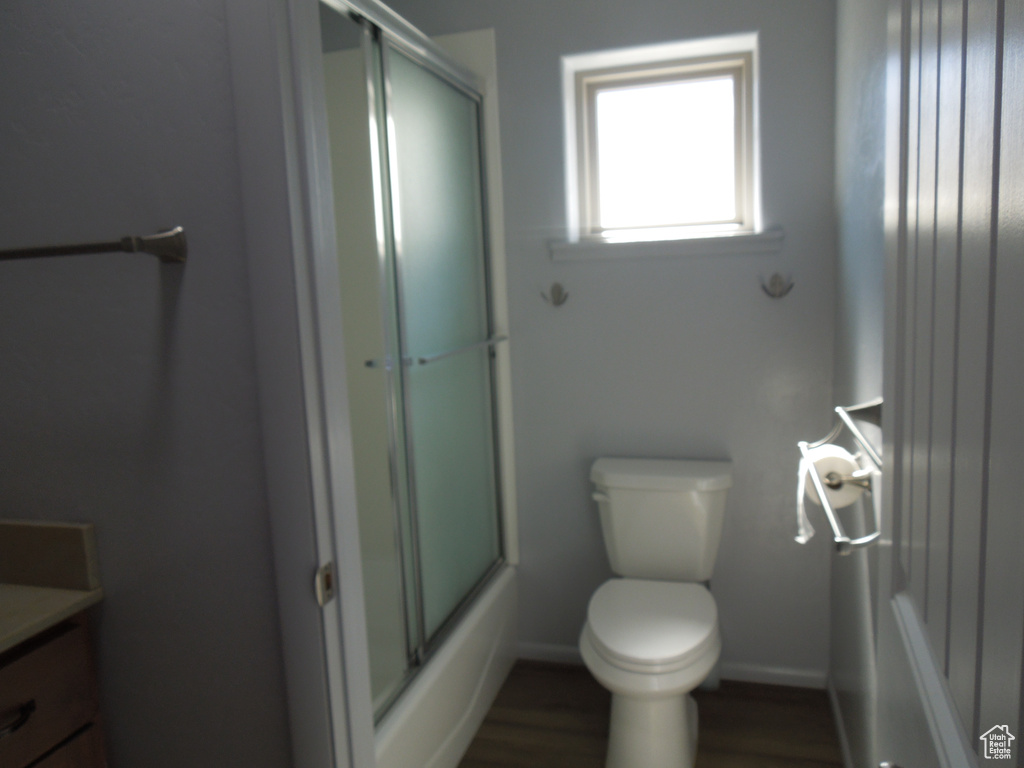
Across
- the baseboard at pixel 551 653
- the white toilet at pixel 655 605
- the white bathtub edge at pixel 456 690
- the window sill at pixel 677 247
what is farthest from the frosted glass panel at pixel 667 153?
the baseboard at pixel 551 653

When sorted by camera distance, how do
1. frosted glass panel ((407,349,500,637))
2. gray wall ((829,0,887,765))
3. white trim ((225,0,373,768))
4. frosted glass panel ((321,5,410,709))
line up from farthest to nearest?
frosted glass panel ((407,349,500,637))
frosted glass panel ((321,5,410,709))
gray wall ((829,0,887,765))
white trim ((225,0,373,768))

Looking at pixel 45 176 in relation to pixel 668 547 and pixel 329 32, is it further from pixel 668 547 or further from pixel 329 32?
pixel 668 547

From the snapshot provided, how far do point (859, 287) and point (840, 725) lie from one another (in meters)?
1.24

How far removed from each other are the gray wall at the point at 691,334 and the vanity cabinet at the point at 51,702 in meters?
1.64

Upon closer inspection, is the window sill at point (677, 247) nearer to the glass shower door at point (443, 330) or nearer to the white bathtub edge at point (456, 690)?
the glass shower door at point (443, 330)

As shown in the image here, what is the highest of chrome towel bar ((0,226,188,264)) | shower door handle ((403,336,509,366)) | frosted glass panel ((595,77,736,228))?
frosted glass panel ((595,77,736,228))

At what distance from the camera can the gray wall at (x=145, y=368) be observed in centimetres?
102

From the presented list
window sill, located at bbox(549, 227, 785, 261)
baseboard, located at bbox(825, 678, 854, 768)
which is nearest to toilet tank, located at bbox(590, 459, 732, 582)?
baseboard, located at bbox(825, 678, 854, 768)

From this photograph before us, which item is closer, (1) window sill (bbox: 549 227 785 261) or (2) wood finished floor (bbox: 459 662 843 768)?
(2) wood finished floor (bbox: 459 662 843 768)

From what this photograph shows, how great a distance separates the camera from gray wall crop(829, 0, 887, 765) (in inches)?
60.4

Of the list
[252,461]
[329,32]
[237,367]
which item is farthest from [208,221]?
[329,32]

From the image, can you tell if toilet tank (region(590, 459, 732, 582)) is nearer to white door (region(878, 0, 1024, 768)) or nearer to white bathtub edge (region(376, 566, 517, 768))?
white bathtub edge (region(376, 566, 517, 768))

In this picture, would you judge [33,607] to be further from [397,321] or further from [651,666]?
[651,666]

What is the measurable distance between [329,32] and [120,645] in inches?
54.0
